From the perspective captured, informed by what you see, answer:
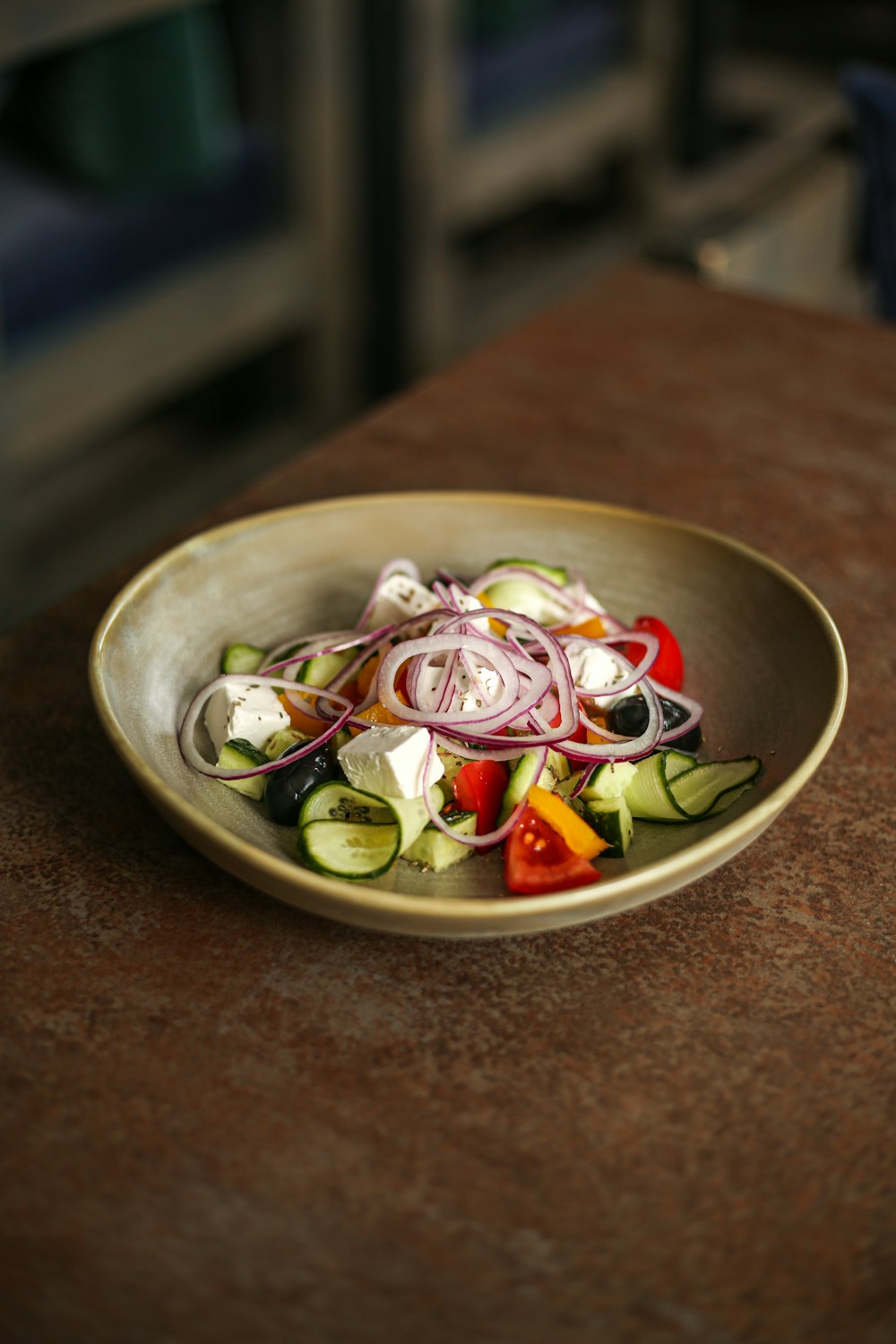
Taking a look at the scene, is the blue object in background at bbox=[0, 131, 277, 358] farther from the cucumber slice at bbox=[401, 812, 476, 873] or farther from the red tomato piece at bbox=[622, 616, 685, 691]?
the cucumber slice at bbox=[401, 812, 476, 873]

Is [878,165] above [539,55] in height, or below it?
above

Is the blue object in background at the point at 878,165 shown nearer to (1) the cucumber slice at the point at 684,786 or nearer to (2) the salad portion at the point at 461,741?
(2) the salad portion at the point at 461,741

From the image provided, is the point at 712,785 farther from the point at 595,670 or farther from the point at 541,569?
the point at 541,569

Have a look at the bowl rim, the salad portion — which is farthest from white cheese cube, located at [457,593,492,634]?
the bowl rim

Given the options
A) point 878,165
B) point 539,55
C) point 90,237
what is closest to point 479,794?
point 878,165

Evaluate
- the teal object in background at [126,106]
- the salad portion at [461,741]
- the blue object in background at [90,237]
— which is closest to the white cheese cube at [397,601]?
the salad portion at [461,741]
